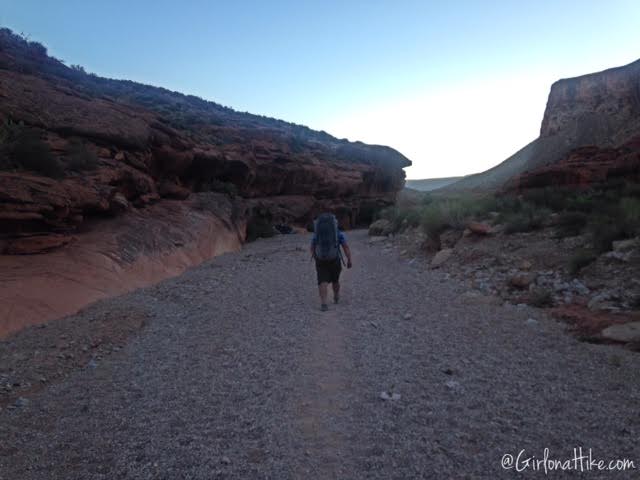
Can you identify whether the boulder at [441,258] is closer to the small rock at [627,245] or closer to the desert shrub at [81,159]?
the small rock at [627,245]

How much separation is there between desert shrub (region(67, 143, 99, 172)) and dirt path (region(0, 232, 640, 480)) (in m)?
6.70

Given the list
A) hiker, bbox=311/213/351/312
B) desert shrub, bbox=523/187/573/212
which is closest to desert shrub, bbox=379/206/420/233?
desert shrub, bbox=523/187/573/212

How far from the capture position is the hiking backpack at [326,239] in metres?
7.22

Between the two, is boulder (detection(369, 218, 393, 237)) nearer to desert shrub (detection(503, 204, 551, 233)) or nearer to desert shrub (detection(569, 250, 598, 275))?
desert shrub (detection(503, 204, 551, 233))

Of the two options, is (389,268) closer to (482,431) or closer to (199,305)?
(199,305)

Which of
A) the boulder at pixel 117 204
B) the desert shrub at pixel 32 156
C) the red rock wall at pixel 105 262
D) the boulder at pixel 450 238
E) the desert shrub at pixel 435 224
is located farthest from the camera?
the desert shrub at pixel 435 224

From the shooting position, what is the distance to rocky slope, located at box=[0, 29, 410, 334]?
7.81 m

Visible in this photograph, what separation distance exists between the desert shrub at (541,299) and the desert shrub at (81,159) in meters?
11.4

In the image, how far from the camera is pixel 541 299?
20.2ft

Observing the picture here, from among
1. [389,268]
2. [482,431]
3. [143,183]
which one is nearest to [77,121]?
[143,183]

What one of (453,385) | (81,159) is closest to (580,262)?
(453,385)

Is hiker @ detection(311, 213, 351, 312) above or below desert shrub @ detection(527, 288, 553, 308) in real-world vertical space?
above

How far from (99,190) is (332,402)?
384 inches

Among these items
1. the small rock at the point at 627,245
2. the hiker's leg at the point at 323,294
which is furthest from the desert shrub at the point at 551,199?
the hiker's leg at the point at 323,294
